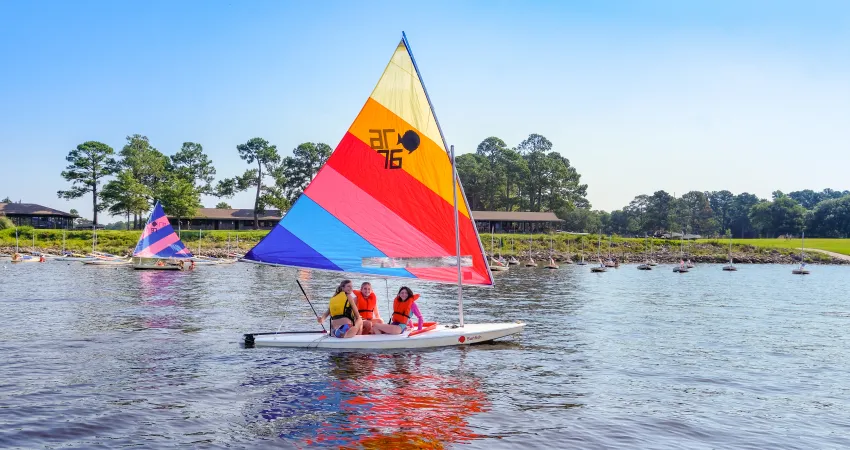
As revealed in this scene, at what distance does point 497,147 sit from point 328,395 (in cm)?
17141

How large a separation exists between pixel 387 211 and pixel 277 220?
120 m

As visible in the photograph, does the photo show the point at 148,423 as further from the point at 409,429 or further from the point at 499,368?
the point at 499,368

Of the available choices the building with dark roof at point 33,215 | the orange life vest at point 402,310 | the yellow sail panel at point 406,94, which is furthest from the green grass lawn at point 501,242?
the yellow sail panel at point 406,94

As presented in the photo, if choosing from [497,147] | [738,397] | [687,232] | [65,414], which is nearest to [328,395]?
[65,414]

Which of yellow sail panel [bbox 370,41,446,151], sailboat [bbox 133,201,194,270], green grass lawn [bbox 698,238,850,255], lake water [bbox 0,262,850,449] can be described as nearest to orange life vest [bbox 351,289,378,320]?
lake water [bbox 0,262,850,449]

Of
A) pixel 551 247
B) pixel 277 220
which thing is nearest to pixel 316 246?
pixel 551 247

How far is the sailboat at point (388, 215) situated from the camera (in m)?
21.2

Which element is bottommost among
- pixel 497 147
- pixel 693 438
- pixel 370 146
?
pixel 693 438

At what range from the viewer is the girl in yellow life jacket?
69.9 ft

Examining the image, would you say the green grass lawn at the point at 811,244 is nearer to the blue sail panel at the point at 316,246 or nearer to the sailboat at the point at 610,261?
the sailboat at the point at 610,261

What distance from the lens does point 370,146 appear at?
71.1ft

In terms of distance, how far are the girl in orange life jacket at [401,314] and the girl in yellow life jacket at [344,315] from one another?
2.29 ft

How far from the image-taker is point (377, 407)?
1616 centimetres

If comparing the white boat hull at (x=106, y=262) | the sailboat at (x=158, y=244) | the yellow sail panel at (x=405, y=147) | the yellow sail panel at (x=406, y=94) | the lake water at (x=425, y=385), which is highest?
the yellow sail panel at (x=406, y=94)
